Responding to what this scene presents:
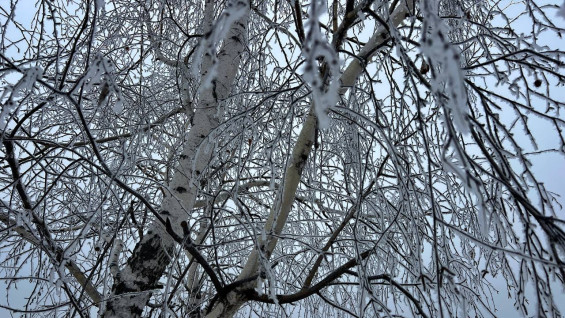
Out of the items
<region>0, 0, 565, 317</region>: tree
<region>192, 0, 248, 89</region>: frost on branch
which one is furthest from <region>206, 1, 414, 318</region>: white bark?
<region>192, 0, 248, 89</region>: frost on branch

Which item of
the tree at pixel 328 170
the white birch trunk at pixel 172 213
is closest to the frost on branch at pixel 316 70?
the tree at pixel 328 170

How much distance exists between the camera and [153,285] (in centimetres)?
184

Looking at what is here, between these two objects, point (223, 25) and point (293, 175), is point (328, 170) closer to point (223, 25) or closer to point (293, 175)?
point (293, 175)

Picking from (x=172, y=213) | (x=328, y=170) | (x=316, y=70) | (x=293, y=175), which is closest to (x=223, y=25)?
(x=316, y=70)

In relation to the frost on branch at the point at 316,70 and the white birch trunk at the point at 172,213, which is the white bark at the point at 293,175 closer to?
the white birch trunk at the point at 172,213

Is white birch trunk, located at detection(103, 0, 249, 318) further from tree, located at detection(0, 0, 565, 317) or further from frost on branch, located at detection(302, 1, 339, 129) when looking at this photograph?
frost on branch, located at detection(302, 1, 339, 129)

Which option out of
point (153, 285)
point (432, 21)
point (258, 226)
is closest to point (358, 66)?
point (258, 226)

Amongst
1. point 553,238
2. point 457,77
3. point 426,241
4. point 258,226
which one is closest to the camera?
point 457,77

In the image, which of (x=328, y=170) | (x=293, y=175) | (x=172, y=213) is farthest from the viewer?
(x=328, y=170)

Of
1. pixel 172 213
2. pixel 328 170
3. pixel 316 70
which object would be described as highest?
pixel 328 170

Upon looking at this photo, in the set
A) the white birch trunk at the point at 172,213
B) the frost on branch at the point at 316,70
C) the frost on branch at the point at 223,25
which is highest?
the white birch trunk at the point at 172,213

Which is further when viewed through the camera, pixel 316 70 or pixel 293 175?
pixel 293 175

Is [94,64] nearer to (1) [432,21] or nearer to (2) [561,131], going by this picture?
(1) [432,21]

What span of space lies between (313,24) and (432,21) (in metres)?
0.17
